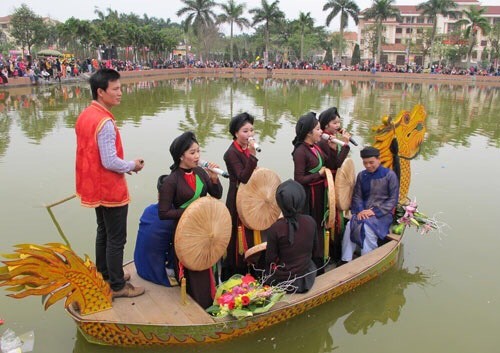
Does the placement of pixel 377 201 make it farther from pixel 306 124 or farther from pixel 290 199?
pixel 290 199

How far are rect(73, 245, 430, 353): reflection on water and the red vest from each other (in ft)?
4.08

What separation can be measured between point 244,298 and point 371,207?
6.54 ft

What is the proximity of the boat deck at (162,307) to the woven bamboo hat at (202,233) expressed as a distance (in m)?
0.35

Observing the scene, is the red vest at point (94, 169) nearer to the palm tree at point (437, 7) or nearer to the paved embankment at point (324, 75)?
the paved embankment at point (324, 75)

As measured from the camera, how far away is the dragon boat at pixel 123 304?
118 inches

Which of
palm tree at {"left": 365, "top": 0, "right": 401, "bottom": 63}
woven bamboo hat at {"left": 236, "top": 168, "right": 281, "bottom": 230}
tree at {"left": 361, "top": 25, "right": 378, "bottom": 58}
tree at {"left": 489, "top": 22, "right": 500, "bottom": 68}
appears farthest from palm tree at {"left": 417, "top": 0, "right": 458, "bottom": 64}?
woven bamboo hat at {"left": 236, "top": 168, "right": 281, "bottom": 230}

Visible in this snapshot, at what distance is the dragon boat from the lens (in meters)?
3.01

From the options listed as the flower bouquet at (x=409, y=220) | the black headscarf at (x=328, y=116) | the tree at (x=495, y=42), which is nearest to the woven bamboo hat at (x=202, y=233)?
the black headscarf at (x=328, y=116)

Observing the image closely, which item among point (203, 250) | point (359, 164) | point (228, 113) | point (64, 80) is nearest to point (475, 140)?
point (359, 164)

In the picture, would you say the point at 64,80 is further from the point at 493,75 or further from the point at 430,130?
the point at 493,75

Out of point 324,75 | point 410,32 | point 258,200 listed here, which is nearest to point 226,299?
point 258,200

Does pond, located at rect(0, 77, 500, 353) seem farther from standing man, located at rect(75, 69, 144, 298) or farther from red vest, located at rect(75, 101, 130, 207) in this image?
red vest, located at rect(75, 101, 130, 207)

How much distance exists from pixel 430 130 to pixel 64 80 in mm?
22290

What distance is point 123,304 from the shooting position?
135 inches
